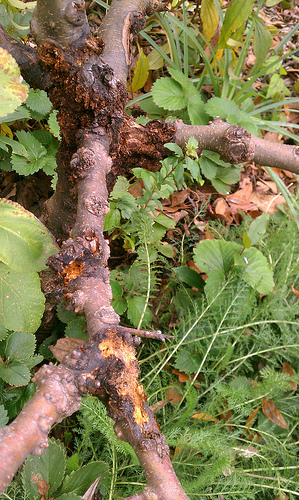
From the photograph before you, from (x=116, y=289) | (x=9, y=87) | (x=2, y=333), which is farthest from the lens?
(x=116, y=289)

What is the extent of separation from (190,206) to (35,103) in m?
1.01

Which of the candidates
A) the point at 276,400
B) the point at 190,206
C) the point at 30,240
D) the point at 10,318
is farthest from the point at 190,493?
the point at 190,206

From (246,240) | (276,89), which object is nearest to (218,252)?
(246,240)

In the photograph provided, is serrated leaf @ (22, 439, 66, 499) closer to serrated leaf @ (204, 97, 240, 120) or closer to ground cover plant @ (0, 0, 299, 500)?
ground cover plant @ (0, 0, 299, 500)

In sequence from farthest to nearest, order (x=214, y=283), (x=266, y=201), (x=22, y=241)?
1. (x=266, y=201)
2. (x=214, y=283)
3. (x=22, y=241)

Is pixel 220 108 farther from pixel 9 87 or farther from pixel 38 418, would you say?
pixel 38 418

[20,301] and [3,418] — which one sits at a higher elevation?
[20,301]

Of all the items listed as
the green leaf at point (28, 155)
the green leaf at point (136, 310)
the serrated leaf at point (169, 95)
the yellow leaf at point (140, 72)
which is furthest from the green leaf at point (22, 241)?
the yellow leaf at point (140, 72)

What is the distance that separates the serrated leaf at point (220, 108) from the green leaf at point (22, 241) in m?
1.11

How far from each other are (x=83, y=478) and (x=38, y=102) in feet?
4.15

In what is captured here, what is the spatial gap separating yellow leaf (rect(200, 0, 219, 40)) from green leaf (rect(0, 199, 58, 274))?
152cm

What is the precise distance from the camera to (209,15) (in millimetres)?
1821

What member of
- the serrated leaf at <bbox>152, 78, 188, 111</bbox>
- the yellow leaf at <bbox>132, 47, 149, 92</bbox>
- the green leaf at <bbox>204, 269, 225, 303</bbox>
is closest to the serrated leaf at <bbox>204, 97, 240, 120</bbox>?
the serrated leaf at <bbox>152, 78, 188, 111</bbox>

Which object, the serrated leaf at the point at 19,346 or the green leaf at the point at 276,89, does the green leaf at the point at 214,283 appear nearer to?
the serrated leaf at the point at 19,346
